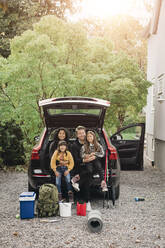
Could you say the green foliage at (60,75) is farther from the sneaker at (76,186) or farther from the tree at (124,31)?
the tree at (124,31)

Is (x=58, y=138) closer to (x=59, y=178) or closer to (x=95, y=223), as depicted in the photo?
(x=59, y=178)

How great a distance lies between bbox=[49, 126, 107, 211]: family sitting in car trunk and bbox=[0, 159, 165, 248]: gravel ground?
19.0 inches

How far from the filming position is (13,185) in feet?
31.5

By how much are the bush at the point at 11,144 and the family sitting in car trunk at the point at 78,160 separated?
212 inches

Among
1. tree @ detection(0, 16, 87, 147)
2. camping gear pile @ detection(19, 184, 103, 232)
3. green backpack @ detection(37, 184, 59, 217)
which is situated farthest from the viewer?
tree @ detection(0, 16, 87, 147)

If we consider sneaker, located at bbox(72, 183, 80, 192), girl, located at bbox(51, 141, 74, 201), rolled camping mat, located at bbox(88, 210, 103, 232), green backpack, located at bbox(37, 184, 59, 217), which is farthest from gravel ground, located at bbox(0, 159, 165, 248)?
girl, located at bbox(51, 141, 74, 201)

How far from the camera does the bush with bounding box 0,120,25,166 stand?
41.0 ft

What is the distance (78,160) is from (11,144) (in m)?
5.82

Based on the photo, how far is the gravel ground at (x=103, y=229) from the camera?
4.94 metres

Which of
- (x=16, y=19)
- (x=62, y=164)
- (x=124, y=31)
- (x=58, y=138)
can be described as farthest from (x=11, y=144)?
(x=124, y=31)

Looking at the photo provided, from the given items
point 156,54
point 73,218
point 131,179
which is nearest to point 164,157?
point 131,179

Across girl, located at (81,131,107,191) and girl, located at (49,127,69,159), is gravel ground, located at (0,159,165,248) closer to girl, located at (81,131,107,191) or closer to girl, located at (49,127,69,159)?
girl, located at (81,131,107,191)

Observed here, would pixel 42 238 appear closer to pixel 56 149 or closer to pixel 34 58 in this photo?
pixel 56 149

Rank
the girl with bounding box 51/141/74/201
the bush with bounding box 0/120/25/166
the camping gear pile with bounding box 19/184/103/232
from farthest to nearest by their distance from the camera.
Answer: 1. the bush with bounding box 0/120/25/166
2. the girl with bounding box 51/141/74/201
3. the camping gear pile with bounding box 19/184/103/232
